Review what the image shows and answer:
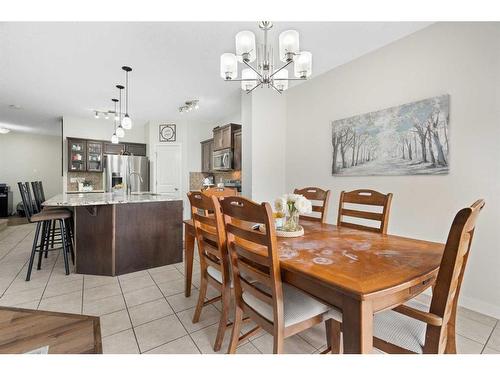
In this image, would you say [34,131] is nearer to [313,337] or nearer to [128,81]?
[128,81]

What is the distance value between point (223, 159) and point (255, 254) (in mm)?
3814

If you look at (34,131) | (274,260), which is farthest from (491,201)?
(34,131)

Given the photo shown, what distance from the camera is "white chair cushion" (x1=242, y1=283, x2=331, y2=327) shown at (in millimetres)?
1146

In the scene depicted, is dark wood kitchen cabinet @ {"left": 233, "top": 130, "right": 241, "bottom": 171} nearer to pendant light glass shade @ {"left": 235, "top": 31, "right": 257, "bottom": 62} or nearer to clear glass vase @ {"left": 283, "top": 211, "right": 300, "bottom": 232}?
pendant light glass shade @ {"left": 235, "top": 31, "right": 257, "bottom": 62}

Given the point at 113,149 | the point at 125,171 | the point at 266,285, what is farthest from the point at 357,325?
the point at 113,149

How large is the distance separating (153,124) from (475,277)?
6.20 metres

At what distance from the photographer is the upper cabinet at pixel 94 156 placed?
5.56 meters

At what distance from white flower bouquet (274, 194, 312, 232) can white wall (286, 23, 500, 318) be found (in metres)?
1.43

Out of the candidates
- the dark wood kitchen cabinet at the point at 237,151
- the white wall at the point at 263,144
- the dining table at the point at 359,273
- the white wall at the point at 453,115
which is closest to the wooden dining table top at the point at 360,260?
the dining table at the point at 359,273

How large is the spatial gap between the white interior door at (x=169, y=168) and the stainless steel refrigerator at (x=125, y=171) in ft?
1.12

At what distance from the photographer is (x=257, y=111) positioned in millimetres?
3611

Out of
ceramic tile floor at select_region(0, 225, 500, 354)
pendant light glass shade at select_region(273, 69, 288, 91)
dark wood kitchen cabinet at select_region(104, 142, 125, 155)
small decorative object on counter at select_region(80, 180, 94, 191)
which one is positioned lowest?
ceramic tile floor at select_region(0, 225, 500, 354)

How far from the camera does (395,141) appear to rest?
8.07ft

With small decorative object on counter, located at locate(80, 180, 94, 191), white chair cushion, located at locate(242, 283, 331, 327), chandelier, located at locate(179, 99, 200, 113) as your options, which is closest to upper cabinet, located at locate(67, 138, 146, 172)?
small decorative object on counter, located at locate(80, 180, 94, 191)
